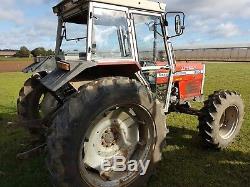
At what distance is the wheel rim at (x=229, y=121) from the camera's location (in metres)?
6.09

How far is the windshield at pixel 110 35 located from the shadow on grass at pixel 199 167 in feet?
6.38

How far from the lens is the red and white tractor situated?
3.60 metres

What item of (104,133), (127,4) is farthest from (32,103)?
(127,4)

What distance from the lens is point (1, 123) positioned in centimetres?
768

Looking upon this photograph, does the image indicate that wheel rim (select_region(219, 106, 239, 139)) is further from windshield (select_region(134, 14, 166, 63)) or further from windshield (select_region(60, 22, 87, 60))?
windshield (select_region(60, 22, 87, 60))

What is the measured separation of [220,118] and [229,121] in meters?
0.70

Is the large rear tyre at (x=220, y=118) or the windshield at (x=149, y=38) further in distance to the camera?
the large rear tyre at (x=220, y=118)

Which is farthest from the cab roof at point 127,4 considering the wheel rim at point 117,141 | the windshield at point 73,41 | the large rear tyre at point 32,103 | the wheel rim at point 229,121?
the wheel rim at point 229,121

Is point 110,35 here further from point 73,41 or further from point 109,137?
point 109,137

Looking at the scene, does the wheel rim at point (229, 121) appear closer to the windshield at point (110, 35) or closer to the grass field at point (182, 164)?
the grass field at point (182, 164)

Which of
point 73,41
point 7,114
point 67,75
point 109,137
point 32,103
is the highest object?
point 73,41

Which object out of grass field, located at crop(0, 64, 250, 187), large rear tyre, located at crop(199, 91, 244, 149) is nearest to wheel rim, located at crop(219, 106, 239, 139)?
large rear tyre, located at crop(199, 91, 244, 149)

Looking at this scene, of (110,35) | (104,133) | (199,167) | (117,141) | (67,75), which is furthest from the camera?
(199,167)

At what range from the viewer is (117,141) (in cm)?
457
